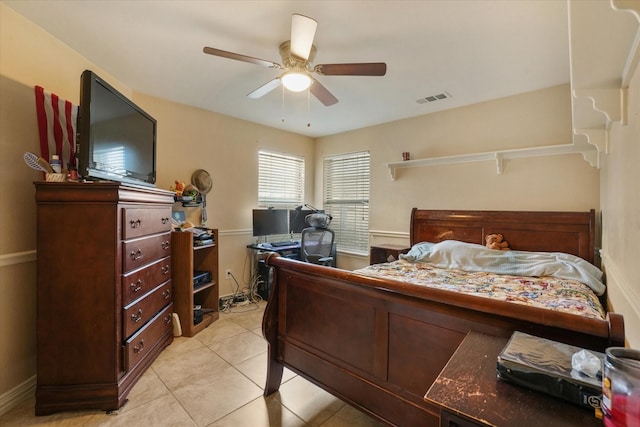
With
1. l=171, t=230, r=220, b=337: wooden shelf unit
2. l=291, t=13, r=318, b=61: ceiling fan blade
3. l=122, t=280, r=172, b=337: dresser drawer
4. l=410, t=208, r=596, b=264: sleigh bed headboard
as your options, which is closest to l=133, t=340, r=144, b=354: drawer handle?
l=122, t=280, r=172, b=337: dresser drawer

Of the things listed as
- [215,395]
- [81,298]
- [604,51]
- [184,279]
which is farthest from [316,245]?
[604,51]

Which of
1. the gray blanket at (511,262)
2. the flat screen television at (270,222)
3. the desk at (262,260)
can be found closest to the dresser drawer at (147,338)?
the desk at (262,260)

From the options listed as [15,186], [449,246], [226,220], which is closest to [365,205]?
[449,246]

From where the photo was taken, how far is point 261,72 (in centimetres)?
261

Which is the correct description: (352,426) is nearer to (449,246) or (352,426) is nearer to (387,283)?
(387,283)

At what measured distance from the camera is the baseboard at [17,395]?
178 centimetres

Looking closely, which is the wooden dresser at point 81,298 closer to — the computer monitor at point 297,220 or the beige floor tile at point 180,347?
the beige floor tile at point 180,347

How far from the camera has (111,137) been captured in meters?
2.08

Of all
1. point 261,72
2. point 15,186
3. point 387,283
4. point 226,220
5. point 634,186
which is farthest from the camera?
point 226,220

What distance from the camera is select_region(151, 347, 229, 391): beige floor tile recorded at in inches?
84.1

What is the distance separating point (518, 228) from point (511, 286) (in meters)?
1.08

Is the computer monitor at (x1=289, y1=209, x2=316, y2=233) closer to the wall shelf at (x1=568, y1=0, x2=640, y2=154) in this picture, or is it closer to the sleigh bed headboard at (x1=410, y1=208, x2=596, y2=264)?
the sleigh bed headboard at (x1=410, y1=208, x2=596, y2=264)

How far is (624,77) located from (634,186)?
1.54ft

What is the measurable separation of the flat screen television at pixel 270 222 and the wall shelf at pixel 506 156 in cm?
169
